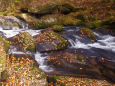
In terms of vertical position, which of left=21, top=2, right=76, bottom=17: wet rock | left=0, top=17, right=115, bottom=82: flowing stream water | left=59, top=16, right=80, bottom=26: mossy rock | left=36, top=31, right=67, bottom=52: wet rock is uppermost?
left=21, top=2, right=76, bottom=17: wet rock

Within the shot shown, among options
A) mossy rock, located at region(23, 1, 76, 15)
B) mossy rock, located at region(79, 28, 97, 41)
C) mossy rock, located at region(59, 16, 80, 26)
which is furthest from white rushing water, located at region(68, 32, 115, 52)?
mossy rock, located at region(23, 1, 76, 15)

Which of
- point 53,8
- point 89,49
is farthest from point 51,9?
point 89,49

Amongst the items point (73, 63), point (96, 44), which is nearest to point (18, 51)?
point (73, 63)

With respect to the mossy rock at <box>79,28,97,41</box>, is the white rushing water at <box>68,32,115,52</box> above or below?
below

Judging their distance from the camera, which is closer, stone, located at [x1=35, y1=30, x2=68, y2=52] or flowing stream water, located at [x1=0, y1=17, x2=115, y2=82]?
flowing stream water, located at [x1=0, y1=17, x2=115, y2=82]

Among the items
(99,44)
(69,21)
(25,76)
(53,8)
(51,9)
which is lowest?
(99,44)

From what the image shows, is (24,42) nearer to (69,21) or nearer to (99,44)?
(99,44)

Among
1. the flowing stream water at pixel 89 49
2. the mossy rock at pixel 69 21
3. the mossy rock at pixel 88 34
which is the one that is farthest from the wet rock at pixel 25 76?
the mossy rock at pixel 69 21

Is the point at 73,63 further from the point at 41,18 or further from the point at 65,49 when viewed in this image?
the point at 41,18

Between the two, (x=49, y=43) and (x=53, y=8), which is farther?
(x=53, y=8)

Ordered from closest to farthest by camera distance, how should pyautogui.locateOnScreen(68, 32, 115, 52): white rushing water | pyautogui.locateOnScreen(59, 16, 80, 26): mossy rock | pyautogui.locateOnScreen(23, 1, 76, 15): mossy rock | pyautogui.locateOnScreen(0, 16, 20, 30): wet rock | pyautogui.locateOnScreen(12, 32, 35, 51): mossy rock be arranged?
pyautogui.locateOnScreen(12, 32, 35, 51): mossy rock → pyautogui.locateOnScreen(68, 32, 115, 52): white rushing water → pyautogui.locateOnScreen(0, 16, 20, 30): wet rock → pyautogui.locateOnScreen(23, 1, 76, 15): mossy rock → pyautogui.locateOnScreen(59, 16, 80, 26): mossy rock

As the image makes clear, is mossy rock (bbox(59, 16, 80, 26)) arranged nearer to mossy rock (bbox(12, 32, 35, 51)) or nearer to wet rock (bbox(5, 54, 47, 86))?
mossy rock (bbox(12, 32, 35, 51))

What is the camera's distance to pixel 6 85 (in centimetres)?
402

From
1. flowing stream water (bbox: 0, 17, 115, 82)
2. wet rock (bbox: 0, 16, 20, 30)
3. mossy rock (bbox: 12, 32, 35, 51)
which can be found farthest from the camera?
wet rock (bbox: 0, 16, 20, 30)
